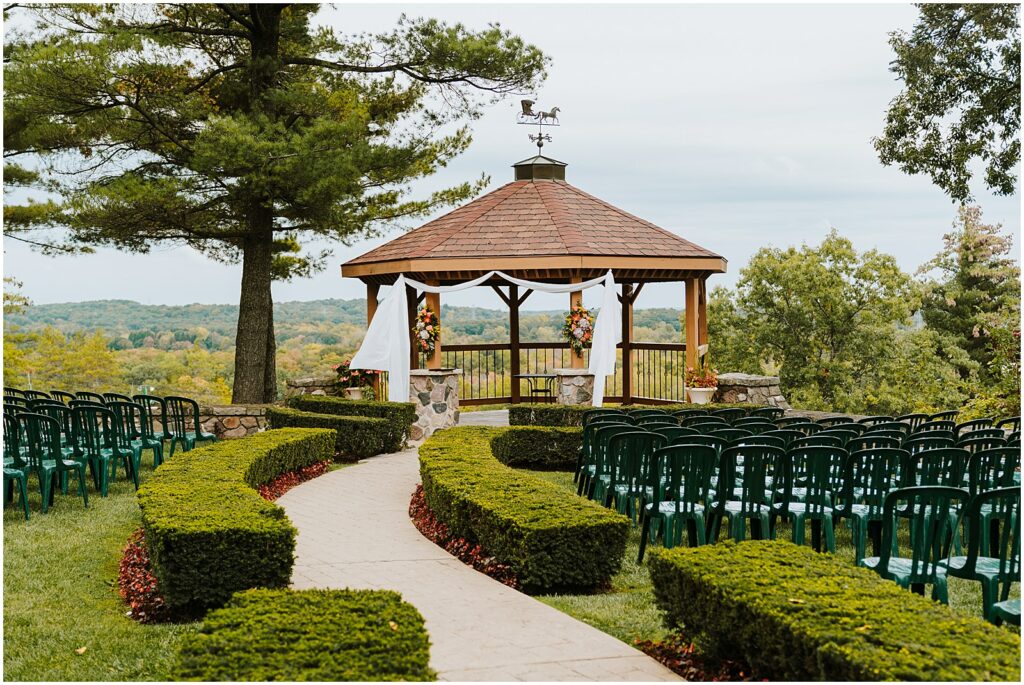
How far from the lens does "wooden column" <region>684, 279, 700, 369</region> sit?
17.0 m

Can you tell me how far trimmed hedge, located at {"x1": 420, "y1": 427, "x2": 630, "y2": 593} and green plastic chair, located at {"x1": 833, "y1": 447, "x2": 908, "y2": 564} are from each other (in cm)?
170

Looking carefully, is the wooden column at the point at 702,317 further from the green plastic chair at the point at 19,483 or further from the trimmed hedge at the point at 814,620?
the trimmed hedge at the point at 814,620

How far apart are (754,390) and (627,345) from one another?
3.87 meters

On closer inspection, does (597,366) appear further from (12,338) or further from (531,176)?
(12,338)

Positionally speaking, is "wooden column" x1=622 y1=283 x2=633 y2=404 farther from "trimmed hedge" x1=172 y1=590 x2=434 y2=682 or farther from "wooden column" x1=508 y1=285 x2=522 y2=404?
"trimmed hedge" x1=172 y1=590 x2=434 y2=682

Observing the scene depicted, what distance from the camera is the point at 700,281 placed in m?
18.3

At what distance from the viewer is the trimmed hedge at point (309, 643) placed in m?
3.47

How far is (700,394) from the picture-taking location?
16219 millimetres

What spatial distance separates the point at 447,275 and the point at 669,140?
258 inches

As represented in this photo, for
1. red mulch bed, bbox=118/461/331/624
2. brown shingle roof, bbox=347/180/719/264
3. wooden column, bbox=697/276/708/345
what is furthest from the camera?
wooden column, bbox=697/276/708/345

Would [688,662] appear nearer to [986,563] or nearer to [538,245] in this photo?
[986,563]

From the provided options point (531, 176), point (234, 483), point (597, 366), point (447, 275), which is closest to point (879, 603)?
point (234, 483)

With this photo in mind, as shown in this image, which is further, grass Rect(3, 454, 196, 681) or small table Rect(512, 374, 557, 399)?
small table Rect(512, 374, 557, 399)

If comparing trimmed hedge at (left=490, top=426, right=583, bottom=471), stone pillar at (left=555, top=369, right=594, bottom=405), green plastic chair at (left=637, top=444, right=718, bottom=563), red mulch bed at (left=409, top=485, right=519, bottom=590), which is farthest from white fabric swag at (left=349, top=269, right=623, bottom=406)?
green plastic chair at (left=637, top=444, right=718, bottom=563)
